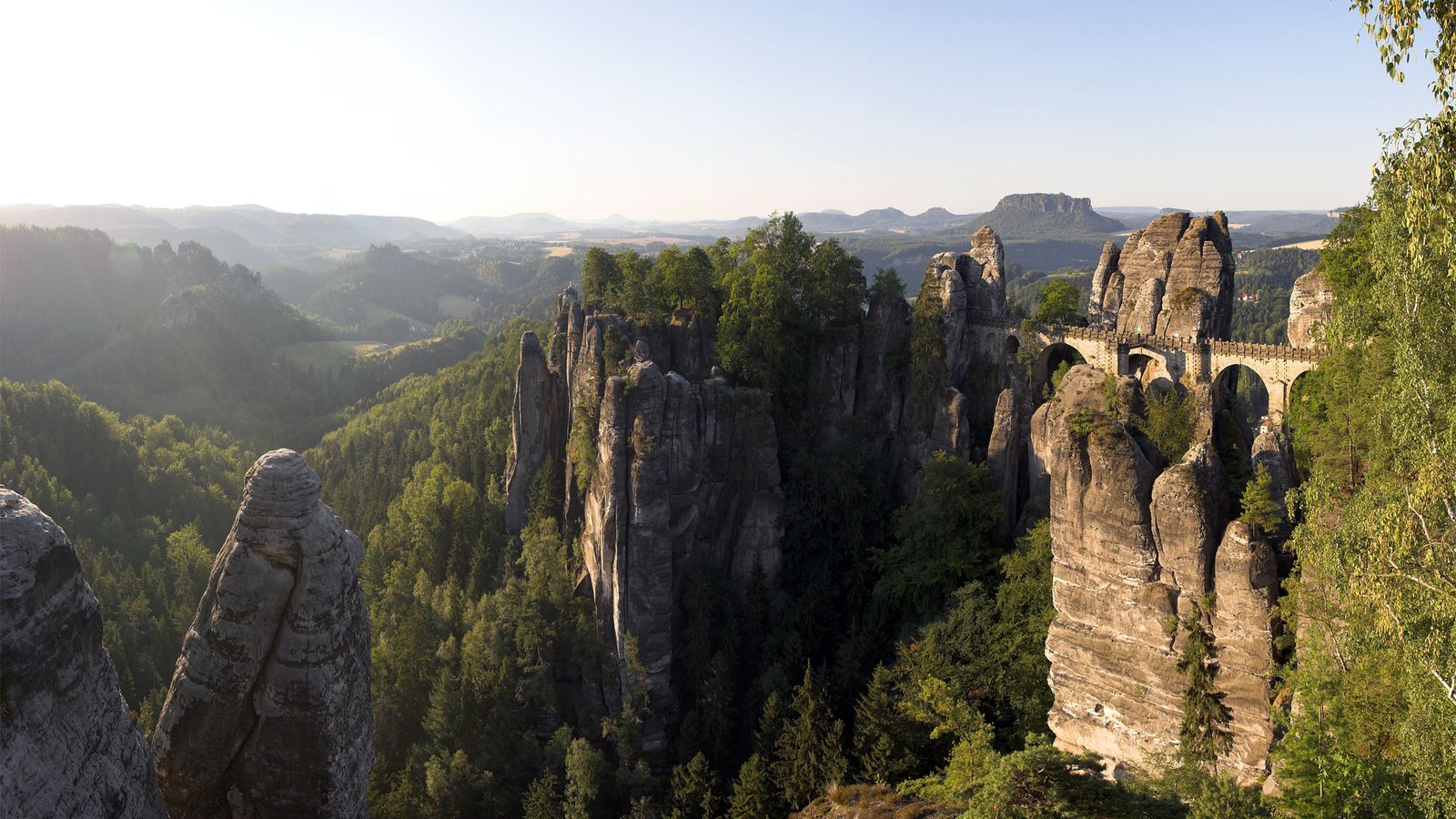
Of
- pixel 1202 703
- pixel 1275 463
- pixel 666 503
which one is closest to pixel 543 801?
pixel 666 503

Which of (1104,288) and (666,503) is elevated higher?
(1104,288)

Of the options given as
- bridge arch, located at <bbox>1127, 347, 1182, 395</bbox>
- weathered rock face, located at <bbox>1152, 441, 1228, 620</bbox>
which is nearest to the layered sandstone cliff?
bridge arch, located at <bbox>1127, 347, 1182, 395</bbox>

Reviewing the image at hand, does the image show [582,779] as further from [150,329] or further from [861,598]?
[150,329]

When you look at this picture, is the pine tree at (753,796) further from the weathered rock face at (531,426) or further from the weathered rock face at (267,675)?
the weathered rock face at (531,426)

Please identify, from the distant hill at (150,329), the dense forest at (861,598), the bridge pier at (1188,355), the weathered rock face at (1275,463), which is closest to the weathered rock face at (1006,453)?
the dense forest at (861,598)

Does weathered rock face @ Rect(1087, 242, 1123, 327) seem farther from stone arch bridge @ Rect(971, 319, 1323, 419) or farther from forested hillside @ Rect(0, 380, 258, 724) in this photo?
forested hillside @ Rect(0, 380, 258, 724)
